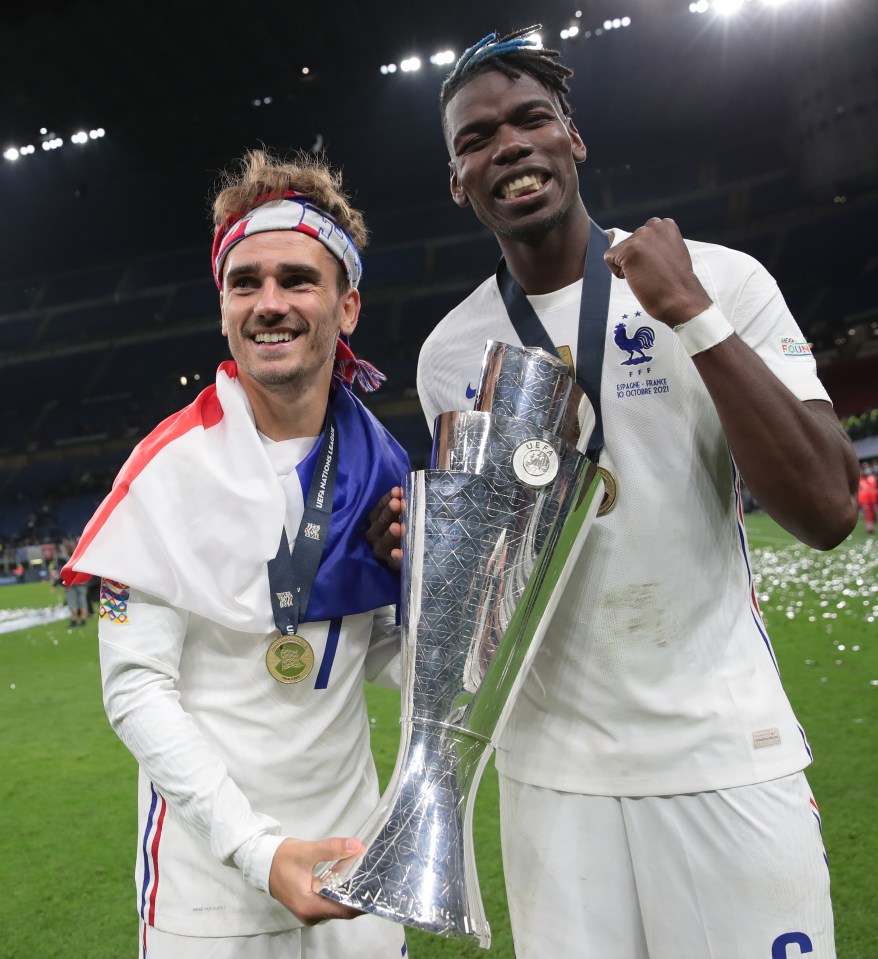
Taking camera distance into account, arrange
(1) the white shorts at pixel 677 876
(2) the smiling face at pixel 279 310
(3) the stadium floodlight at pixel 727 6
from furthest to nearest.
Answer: (3) the stadium floodlight at pixel 727 6 → (2) the smiling face at pixel 279 310 → (1) the white shorts at pixel 677 876

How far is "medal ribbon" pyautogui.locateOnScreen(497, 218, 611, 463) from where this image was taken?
62.2 inches

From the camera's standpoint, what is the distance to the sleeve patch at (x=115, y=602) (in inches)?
59.9

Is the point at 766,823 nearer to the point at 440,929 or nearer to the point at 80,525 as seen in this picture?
the point at 440,929

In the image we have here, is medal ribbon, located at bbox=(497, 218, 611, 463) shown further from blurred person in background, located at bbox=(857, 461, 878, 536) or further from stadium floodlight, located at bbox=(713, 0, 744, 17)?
stadium floodlight, located at bbox=(713, 0, 744, 17)

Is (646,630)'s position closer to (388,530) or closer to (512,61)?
(388,530)

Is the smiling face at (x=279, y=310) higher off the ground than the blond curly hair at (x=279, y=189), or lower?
lower

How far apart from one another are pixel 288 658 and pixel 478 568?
484mm

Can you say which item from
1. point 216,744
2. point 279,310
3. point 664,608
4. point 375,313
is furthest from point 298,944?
point 375,313

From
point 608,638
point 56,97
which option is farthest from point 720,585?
point 56,97

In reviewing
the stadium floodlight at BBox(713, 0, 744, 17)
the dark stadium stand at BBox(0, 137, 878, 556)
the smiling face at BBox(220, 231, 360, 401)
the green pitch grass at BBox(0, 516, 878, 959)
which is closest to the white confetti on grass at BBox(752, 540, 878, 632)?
the green pitch grass at BBox(0, 516, 878, 959)

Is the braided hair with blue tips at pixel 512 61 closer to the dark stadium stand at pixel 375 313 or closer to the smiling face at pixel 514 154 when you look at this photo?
the smiling face at pixel 514 154

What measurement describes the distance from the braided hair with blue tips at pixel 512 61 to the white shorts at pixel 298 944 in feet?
5.47

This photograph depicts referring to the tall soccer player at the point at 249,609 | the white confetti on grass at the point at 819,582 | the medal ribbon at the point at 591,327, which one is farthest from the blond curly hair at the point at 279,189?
the white confetti on grass at the point at 819,582

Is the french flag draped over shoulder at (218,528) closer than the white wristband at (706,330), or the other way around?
the white wristband at (706,330)
